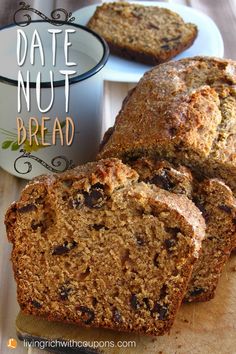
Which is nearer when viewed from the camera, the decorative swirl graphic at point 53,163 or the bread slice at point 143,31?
the decorative swirl graphic at point 53,163

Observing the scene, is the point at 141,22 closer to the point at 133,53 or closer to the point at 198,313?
the point at 133,53

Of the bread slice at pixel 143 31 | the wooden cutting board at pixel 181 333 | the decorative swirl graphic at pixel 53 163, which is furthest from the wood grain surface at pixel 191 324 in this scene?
the bread slice at pixel 143 31

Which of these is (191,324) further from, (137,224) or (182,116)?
(182,116)

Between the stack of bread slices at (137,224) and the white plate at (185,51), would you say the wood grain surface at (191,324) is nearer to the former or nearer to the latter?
the stack of bread slices at (137,224)

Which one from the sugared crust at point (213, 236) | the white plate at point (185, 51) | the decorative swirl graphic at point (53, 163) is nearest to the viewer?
the sugared crust at point (213, 236)

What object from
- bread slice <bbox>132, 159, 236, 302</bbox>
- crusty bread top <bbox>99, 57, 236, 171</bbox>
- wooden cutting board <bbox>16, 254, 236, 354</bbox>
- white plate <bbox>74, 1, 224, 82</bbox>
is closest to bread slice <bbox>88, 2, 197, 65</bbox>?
white plate <bbox>74, 1, 224, 82</bbox>

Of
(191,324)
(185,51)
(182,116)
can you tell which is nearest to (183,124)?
(182,116)
